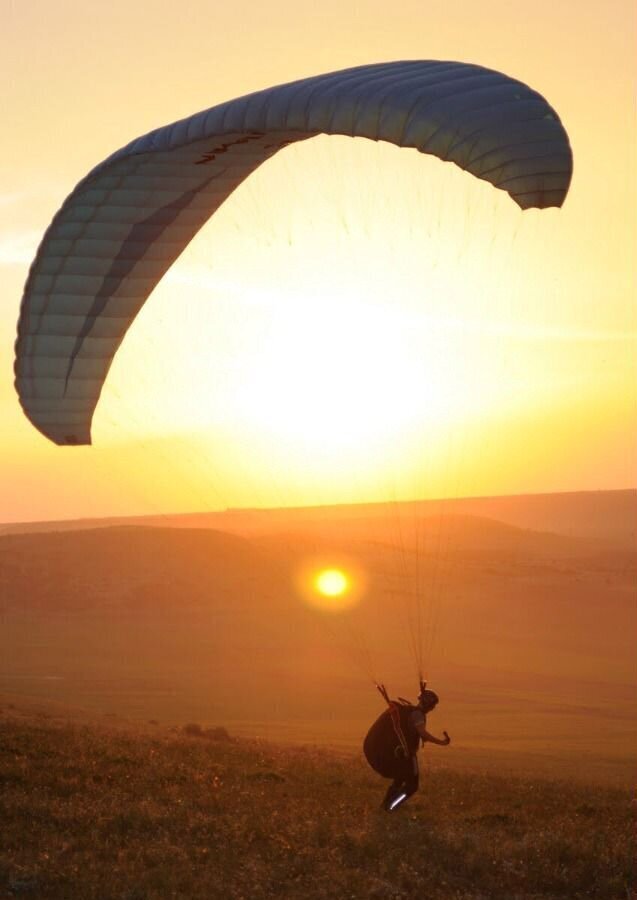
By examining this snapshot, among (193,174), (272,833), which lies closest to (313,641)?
(193,174)

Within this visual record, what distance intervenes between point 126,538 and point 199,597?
21.4 metres

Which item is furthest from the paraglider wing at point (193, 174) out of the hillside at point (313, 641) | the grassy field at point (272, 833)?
Result: the hillside at point (313, 641)

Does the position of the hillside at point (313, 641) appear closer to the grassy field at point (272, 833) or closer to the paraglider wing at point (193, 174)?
the grassy field at point (272, 833)

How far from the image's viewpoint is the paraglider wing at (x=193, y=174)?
10.2 m

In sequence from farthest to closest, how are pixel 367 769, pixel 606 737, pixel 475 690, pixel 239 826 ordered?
pixel 475 690
pixel 606 737
pixel 367 769
pixel 239 826

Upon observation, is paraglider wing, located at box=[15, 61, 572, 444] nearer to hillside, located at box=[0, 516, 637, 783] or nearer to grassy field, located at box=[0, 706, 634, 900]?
grassy field, located at box=[0, 706, 634, 900]

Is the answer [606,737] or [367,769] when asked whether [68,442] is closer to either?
[367,769]

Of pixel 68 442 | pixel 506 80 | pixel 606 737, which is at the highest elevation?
pixel 506 80

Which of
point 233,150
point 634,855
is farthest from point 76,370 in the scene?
point 634,855

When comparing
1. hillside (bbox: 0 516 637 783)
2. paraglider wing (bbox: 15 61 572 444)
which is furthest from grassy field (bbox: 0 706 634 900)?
hillside (bbox: 0 516 637 783)

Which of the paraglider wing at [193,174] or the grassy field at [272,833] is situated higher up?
the paraglider wing at [193,174]

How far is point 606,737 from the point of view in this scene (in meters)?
32.2

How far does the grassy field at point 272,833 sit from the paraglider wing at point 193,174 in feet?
14.8

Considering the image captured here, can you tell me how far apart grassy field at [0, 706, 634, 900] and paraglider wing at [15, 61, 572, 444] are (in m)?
4.50
